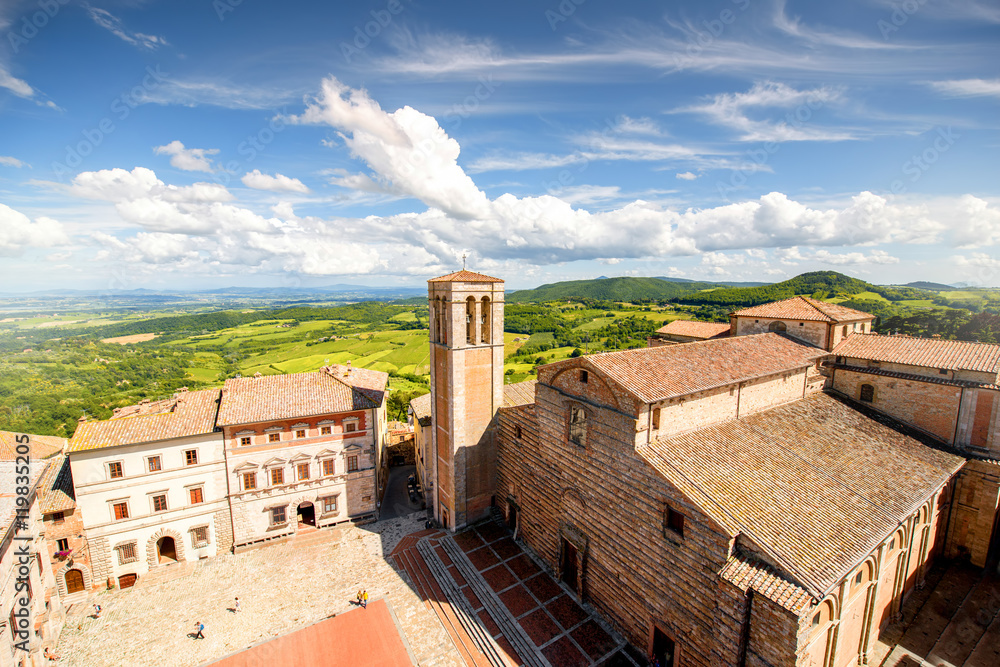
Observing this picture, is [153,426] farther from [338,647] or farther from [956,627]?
[956,627]

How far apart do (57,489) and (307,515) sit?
41.0ft

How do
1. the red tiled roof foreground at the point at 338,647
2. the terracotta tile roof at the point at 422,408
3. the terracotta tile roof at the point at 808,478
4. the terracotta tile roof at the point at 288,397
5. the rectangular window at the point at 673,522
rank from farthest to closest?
the terracotta tile roof at the point at 422,408
the terracotta tile roof at the point at 288,397
the red tiled roof foreground at the point at 338,647
the rectangular window at the point at 673,522
the terracotta tile roof at the point at 808,478

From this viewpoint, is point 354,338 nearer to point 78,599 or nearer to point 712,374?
point 78,599

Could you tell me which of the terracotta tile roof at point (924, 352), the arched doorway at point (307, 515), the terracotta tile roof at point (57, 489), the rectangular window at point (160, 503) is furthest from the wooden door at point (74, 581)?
the terracotta tile roof at point (924, 352)

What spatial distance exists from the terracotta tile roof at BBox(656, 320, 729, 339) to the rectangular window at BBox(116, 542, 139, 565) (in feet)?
132

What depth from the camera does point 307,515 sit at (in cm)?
2788

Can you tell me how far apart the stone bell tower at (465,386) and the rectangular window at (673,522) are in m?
12.3

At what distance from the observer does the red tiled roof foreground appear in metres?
17.7

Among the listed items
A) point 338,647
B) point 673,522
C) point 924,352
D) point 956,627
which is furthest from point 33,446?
point 924,352

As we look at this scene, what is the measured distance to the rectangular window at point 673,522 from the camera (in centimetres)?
1493

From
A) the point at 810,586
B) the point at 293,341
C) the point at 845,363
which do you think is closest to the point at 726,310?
the point at 845,363

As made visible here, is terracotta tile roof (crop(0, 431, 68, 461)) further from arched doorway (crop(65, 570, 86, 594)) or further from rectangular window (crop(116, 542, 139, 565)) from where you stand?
rectangular window (crop(116, 542, 139, 565))

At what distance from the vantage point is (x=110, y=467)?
21.5 m

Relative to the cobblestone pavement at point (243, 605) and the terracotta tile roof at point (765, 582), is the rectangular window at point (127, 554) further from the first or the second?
the terracotta tile roof at point (765, 582)
